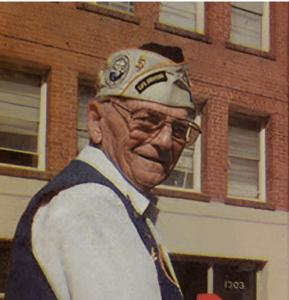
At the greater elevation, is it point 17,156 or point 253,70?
point 253,70

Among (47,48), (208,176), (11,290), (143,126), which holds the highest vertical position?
(47,48)

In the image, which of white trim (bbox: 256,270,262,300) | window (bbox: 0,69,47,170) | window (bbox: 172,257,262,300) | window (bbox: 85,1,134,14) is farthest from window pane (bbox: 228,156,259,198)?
window (bbox: 0,69,47,170)

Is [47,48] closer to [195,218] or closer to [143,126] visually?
[195,218]

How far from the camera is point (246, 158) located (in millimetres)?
7570

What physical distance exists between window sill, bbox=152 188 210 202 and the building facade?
0.01 m

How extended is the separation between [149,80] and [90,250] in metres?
0.83

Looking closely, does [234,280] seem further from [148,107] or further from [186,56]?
[148,107]

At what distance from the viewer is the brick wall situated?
18.5 feet

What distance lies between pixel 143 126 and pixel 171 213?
12.8 feet

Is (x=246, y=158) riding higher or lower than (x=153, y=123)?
higher

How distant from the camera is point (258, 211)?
7.22 metres

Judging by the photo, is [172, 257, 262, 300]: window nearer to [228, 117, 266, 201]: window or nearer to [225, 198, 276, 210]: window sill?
[225, 198, 276, 210]: window sill

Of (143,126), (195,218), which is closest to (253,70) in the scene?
(195,218)

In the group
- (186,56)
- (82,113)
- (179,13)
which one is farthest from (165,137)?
(179,13)
